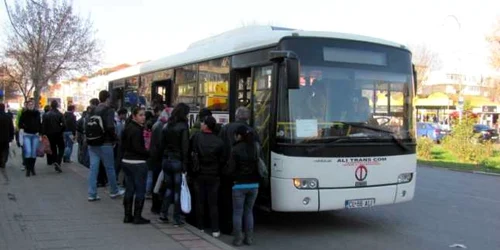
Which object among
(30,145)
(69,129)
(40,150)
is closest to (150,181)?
(30,145)

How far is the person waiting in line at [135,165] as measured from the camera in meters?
8.00

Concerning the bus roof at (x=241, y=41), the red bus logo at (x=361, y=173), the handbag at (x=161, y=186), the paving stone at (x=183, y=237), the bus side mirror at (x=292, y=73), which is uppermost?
the bus roof at (x=241, y=41)

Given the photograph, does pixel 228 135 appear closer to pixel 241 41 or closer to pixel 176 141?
pixel 176 141

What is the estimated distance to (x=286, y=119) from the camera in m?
7.75

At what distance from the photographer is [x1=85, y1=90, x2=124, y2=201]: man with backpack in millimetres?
9789

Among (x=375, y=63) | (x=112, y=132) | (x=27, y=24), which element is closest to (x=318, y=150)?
(x=375, y=63)

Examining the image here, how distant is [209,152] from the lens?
7.50 meters

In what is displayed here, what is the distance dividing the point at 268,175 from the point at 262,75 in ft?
4.97

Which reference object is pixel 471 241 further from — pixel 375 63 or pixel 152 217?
pixel 152 217

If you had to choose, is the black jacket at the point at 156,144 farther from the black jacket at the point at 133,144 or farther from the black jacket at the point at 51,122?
the black jacket at the point at 51,122

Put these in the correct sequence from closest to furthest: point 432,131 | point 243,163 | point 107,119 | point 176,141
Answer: point 243,163, point 176,141, point 107,119, point 432,131

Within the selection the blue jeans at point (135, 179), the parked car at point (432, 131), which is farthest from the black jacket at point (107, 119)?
the parked car at point (432, 131)

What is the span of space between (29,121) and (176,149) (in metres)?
6.98

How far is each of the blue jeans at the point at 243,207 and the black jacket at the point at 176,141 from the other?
993 mm
